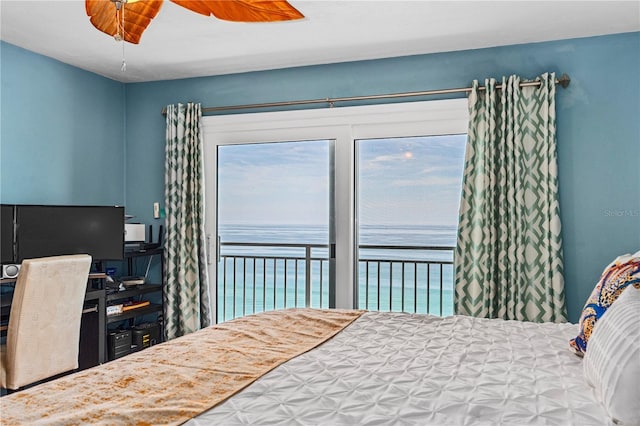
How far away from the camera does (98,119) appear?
465cm

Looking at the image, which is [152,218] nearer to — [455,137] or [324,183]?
[324,183]

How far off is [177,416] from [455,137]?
3.15 metres

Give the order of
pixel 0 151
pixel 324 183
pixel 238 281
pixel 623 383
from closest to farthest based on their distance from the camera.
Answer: pixel 623 383 < pixel 0 151 < pixel 324 183 < pixel 238 281

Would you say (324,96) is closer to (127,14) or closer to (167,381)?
(127,14)

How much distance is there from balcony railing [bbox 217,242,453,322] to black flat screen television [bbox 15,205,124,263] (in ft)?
3.03

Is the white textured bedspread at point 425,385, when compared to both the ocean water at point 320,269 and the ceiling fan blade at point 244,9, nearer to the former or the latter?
the ceiling fan blade at point 244,9

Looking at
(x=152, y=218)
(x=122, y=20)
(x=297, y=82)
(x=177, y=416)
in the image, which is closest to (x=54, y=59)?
(x=152, y=218)

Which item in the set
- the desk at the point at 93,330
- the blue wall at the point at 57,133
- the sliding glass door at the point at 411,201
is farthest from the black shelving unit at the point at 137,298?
the sliding glass door at the point at 411,201

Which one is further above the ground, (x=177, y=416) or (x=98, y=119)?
(x=98, y=119)

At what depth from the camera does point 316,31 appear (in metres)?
3.58

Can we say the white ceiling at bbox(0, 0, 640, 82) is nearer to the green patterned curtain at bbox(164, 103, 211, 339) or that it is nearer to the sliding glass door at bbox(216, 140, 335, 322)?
the green patterned curtain at bbox(164, 103, 211, 339)

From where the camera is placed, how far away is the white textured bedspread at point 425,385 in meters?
1.39

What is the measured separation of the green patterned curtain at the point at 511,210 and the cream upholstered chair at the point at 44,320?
98.7 inches

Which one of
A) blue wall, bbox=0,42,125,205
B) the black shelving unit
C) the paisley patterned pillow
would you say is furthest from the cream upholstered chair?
the paisley patterned pillow
